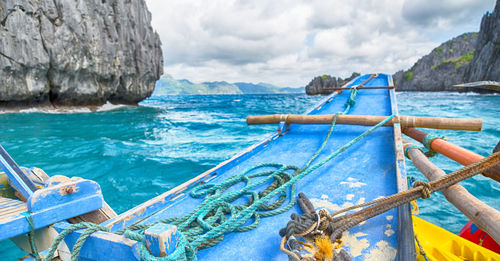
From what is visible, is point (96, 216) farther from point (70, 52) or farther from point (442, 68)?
point (442, 68)

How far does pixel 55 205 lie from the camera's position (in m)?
1.48

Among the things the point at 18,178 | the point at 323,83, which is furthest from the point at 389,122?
the point at 323,83

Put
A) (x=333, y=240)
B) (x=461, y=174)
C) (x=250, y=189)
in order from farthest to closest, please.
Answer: (x=250, y=189), (x=461, y=174), (x=333, y=240)

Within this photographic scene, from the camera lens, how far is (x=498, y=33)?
41.5 metres

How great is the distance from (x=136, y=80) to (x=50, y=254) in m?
32.2

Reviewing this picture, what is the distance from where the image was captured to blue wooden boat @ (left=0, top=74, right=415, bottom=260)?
1.29 m

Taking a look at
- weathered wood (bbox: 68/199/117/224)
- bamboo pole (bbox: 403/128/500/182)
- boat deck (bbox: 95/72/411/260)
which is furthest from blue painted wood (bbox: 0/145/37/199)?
bamboo pole (bbox: 403/128/500/182)

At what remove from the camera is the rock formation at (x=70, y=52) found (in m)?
19.0

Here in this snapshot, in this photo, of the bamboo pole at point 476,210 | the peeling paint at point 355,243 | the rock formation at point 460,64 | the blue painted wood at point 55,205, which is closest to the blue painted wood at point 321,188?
the peeling paint at point 355,243

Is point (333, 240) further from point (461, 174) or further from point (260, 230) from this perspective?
point (461, 174)

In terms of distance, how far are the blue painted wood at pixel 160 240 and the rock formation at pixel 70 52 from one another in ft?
84.6

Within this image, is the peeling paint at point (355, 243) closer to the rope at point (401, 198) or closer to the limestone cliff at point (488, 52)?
the rope at point (401, 198)

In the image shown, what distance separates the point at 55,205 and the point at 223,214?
1.08 m

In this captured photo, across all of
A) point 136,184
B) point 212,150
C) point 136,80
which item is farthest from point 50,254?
point 136,80
